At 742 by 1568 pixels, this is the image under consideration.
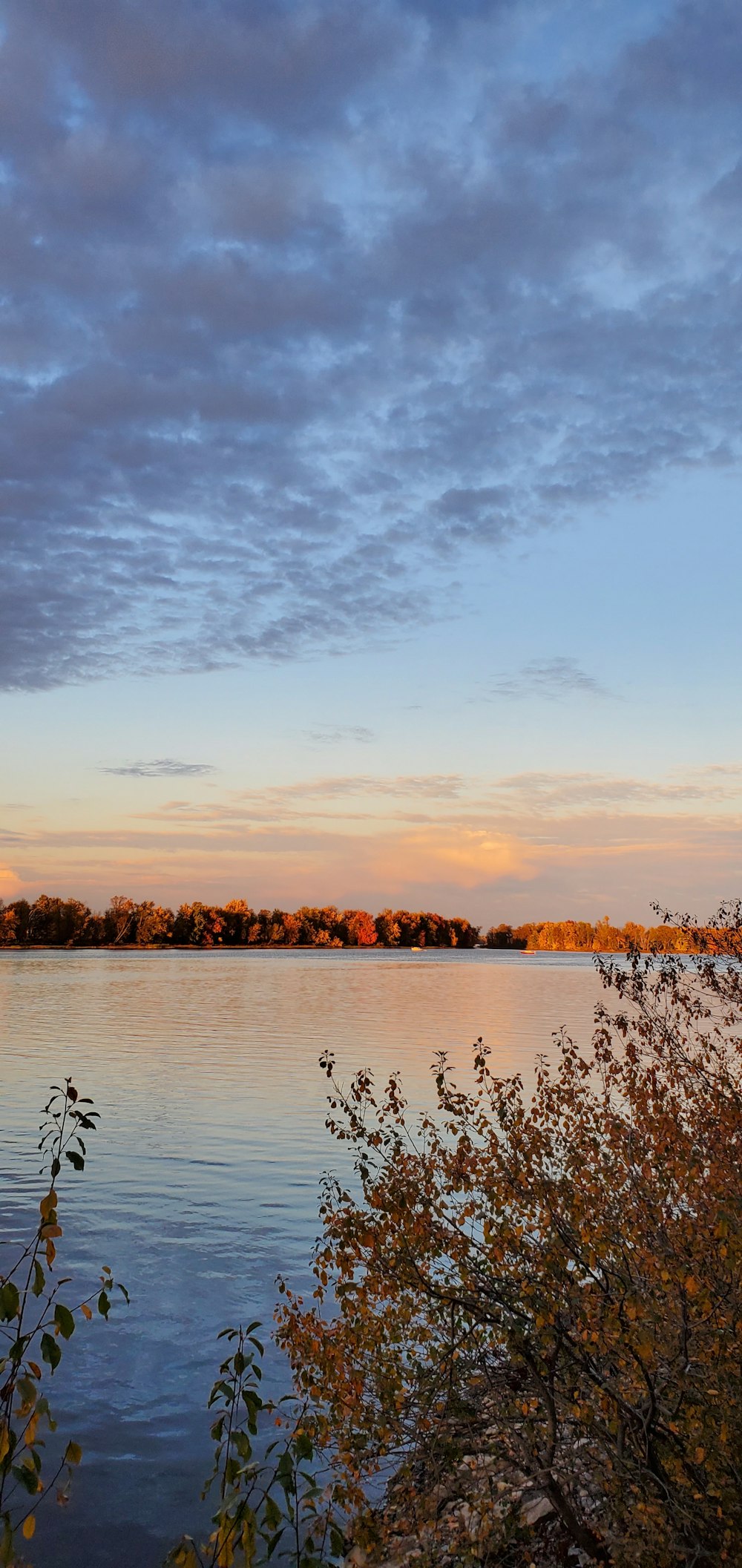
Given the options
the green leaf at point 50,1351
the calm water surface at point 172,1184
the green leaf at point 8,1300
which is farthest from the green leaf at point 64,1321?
the calm water surface at point 172,1184

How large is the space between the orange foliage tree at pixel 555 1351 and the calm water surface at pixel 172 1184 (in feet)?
11.8

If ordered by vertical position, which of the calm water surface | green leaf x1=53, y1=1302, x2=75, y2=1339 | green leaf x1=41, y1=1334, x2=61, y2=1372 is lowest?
the calm water surface

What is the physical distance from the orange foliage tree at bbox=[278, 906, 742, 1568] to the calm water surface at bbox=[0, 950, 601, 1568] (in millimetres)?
3598

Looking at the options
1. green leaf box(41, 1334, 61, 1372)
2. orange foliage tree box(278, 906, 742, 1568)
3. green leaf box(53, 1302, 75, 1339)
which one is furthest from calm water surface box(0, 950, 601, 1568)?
green leaf box(53, 1302, 75, 1339)

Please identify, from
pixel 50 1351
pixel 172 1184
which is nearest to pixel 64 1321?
pixel 50 1351

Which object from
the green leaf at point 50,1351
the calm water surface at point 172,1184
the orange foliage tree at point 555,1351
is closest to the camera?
the green leaf at point 50,1351

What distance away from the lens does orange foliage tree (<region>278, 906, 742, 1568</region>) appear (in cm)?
649

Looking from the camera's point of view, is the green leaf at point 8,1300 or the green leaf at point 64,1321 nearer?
the green leaf at point 64,1321

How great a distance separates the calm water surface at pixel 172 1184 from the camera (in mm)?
10984

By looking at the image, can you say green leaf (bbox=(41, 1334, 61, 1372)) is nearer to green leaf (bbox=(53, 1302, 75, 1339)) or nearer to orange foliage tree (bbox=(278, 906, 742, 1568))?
green leaf (bbox=(53, 1302, 75, 1339))

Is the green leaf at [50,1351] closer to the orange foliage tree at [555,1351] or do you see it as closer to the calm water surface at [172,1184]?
the orange foliage tree at [555,1351]

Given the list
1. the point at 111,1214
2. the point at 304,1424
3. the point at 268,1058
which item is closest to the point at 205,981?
the point at 268,1058

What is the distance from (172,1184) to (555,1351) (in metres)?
17.0

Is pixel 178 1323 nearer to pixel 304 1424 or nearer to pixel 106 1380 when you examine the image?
pixel 106 1380
